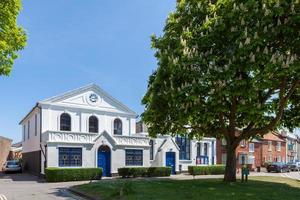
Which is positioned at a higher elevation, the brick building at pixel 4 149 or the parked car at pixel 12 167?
the brick building at pixel 4 149

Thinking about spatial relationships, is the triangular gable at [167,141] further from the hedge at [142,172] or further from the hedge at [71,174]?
the hedge at [71,174]

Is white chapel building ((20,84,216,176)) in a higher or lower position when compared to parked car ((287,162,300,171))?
higher

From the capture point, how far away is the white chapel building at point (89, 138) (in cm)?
3319

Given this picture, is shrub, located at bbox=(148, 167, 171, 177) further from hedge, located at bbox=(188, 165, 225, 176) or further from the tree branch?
the tree branch

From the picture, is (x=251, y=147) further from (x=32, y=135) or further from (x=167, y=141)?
(x=32, y=135)

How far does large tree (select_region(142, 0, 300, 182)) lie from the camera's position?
1822 centimetres

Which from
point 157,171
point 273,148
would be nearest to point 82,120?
point 157,171

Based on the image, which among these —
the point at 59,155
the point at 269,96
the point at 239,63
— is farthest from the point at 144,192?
the point at 59,155

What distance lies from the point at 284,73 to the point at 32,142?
28.0m

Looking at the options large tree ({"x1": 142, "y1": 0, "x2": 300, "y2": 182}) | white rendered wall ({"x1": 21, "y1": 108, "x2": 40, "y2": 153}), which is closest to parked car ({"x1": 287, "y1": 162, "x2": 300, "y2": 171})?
white rendered wall ({"x1": 21, "y1": 108, "x2": 40, "y2": 153})

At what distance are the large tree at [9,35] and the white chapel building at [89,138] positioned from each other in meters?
17.1

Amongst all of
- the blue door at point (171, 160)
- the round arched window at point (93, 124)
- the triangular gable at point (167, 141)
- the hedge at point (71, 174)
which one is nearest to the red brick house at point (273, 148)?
the triangular gable at point (167, 141)

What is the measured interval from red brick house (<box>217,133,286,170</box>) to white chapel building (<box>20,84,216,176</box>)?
37.5 ft

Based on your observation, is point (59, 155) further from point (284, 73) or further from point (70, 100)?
point (284, 73)
